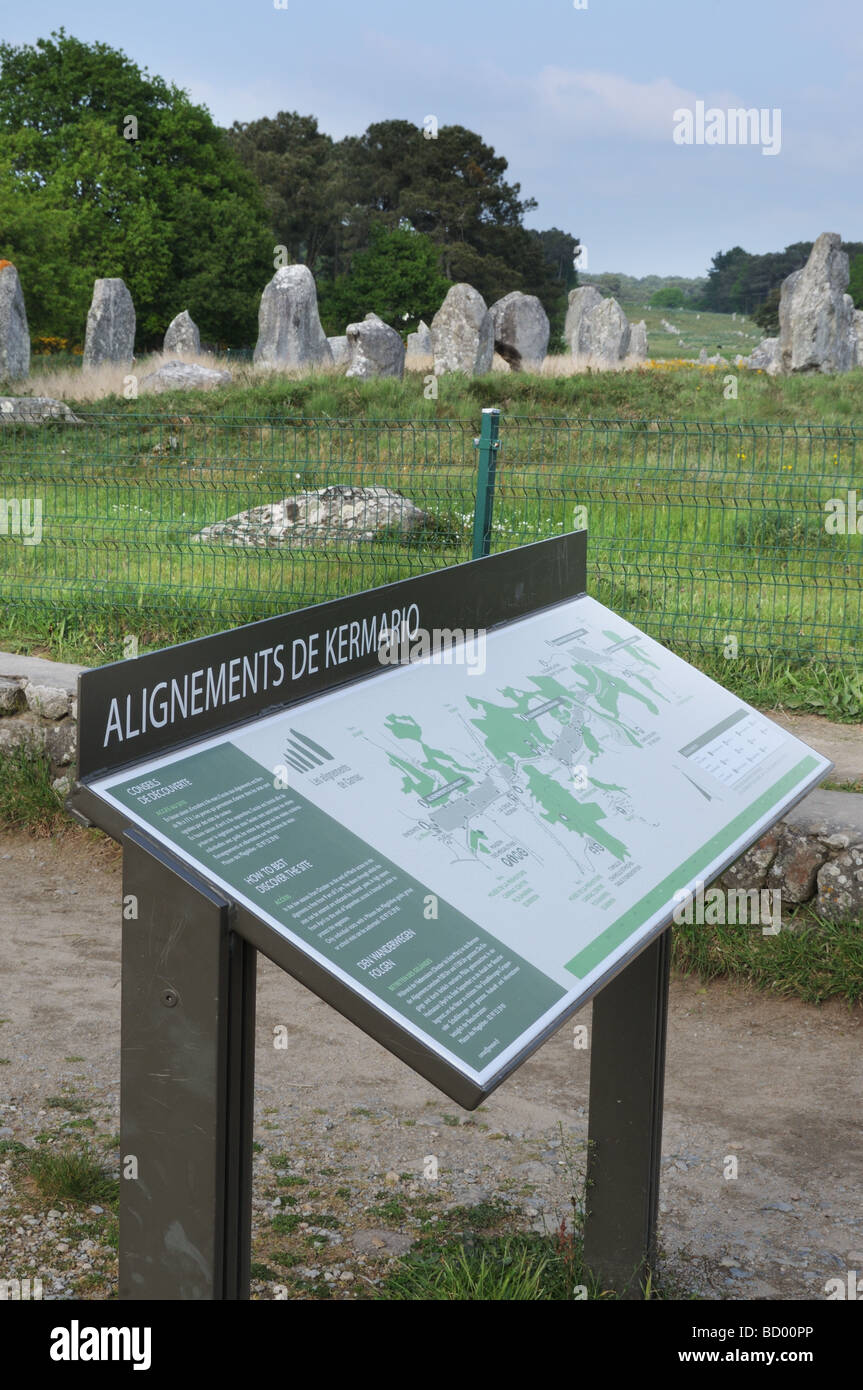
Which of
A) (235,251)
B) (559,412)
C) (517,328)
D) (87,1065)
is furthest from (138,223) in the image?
(87,1065)

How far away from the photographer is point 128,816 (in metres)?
1.79

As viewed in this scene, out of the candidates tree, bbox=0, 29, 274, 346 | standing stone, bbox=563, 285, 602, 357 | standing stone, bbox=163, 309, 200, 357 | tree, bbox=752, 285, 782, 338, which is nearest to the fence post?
standing stone, bbox=563, 285, 602, 357

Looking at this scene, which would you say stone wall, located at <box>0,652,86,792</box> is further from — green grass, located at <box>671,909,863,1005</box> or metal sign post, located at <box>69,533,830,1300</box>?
metal sign post, located at <box>69,533,830,1300</box>

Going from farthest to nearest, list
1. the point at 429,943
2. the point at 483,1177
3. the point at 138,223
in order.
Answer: the point at 138,223, the point at 483,1177, the point at 429,943

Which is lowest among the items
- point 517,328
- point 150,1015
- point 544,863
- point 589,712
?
point 150,1015

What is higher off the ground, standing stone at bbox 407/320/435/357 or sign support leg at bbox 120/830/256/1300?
standing stone at bbox 407/320/435/357

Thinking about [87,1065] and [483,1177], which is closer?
[483,1177]

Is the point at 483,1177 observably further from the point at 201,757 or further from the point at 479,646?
the point at 201,757

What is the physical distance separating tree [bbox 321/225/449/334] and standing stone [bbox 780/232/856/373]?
3134 centimetres

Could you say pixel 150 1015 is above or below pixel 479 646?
below

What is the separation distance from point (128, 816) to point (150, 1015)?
321 millimetres

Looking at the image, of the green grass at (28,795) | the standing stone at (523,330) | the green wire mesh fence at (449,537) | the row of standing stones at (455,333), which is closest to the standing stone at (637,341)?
the row of standing stones at (455,333)

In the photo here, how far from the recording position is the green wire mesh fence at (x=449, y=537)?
6785 millimetres

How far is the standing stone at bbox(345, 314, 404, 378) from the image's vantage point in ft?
67.9
